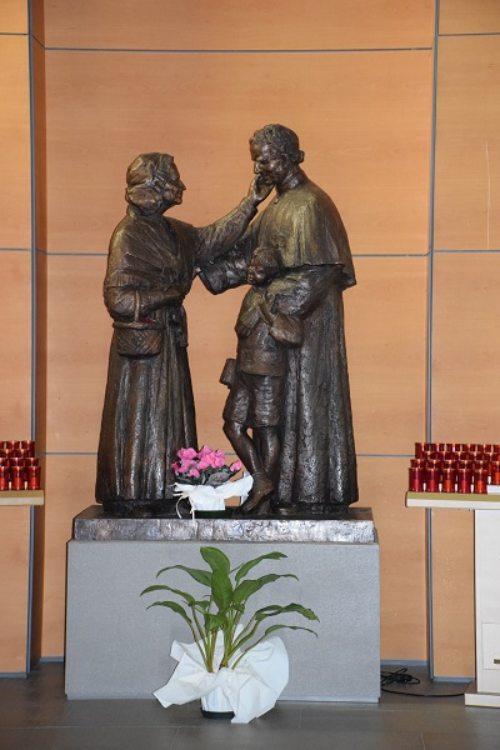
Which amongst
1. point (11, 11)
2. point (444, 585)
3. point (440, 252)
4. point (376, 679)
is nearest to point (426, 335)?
point (440, 252)

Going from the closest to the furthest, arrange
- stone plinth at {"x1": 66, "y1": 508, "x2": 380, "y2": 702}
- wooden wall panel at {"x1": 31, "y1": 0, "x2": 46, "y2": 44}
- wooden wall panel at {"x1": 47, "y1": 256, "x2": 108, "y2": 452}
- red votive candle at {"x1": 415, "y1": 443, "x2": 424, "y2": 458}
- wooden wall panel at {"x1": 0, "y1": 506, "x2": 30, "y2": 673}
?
stone plinth at {"x1": 66, "y1": 508, "x2": 380, "y2": 702} < red votive candle at {"x1": 415, "y1": 443, "x2": 424, "y2": 458} < wooden wall panel at {"x1": 0, "y1": 506, "x2": 30, "y2": 673} < wooden wall panel at {"x1": 31, "y1": 0, "x2": 46, "y2": 44} < wooden wall panel at {"x1": 47, "y1": 256, "x2": 108, "y2": 452}

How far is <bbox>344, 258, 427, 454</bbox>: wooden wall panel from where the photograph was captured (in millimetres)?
6801

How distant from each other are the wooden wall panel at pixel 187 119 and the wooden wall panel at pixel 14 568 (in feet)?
4.96

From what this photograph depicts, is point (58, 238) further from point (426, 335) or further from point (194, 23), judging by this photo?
point (426, 335)

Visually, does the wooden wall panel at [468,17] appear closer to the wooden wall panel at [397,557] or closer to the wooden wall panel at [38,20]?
the wooden wall panel at [38,20]

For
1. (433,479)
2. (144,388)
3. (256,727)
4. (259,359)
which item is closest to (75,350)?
(144,388)

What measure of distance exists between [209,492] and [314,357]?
846 mm

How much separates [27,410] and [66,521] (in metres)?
0.73

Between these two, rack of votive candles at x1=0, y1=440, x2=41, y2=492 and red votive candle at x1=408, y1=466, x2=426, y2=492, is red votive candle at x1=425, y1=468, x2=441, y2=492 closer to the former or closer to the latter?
red votive candle at x1=408, y1=466, x2=426, y2=492

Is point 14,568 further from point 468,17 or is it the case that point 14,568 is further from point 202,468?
point 468,17

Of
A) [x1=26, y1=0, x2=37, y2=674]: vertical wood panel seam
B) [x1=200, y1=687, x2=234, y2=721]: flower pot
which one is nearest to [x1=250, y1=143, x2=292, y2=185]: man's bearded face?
[x1=26, y1=0, x2=37, y2=674]: vertical wood panel seam

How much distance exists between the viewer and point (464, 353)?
6395 mm

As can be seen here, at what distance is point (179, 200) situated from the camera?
609 centimetres

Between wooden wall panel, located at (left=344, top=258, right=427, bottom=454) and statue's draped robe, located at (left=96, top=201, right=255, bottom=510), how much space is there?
115 cm
